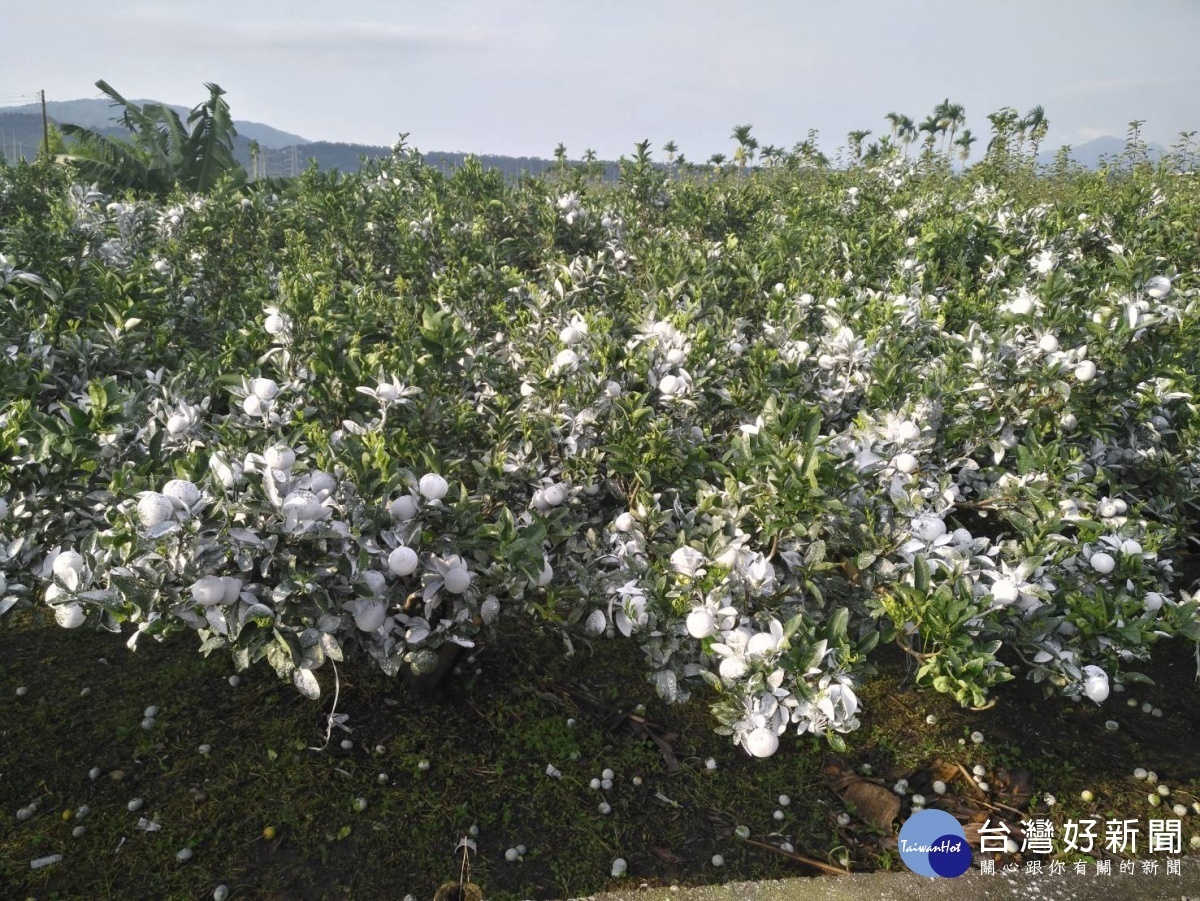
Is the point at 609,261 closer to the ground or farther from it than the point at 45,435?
farther from it

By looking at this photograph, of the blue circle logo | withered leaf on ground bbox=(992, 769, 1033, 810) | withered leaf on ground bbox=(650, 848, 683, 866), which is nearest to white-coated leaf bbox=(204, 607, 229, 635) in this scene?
withered leaf on ground bbox=(650, 848, 683, 866)

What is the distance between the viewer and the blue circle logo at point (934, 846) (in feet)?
6.93

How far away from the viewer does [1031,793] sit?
260 centimetres

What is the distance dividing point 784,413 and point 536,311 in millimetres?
1481

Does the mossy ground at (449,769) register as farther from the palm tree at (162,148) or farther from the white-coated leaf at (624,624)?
the palm tree at (162,148)

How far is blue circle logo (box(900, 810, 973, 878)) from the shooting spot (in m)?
2.11

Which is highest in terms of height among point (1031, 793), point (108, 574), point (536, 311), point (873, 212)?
point (873, 212)

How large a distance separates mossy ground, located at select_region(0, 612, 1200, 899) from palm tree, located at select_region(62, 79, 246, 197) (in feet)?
42.9

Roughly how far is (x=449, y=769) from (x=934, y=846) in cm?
148

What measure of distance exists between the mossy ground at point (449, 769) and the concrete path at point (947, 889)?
245 mm

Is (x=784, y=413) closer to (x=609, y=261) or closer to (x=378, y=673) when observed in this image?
(x=378, y=673)

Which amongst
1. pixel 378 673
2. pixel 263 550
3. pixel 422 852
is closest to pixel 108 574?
pixel 263 550

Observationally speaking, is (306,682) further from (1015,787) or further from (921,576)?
(1015,787)

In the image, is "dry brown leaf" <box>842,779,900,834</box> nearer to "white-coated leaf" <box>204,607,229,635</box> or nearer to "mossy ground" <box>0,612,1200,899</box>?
"mossy ground" <box>0,612,1200,899</box>
